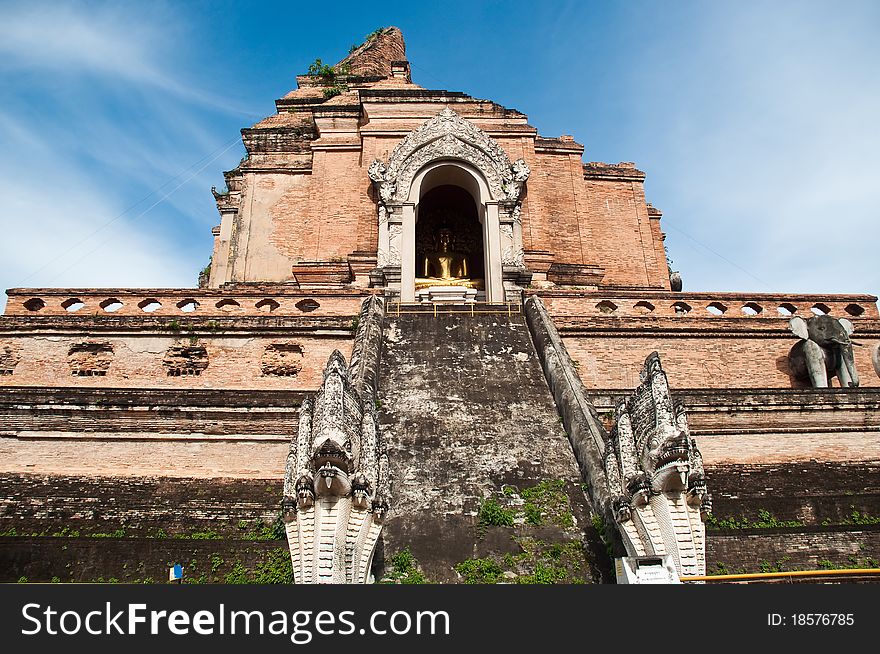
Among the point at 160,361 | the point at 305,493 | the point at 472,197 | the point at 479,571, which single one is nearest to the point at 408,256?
the point at 472,197

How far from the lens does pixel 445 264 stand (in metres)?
22.7

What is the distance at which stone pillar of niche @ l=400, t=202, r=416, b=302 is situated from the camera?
60.0 ft

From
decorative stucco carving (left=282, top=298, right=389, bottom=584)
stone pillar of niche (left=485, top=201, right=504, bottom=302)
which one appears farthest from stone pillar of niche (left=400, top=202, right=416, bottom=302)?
decorative stucco carving (left=282, top=298, right=389, bottom=584)

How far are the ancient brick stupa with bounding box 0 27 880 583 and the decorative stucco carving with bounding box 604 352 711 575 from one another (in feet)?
0.08

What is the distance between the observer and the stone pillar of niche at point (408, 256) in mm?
18297

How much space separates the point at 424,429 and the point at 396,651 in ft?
19.4

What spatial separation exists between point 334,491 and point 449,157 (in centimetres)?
1430

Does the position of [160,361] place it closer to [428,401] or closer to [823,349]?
[428,401]

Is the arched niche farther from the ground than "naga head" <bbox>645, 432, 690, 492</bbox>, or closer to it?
farther from the ground

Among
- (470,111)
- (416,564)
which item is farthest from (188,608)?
(470,111)

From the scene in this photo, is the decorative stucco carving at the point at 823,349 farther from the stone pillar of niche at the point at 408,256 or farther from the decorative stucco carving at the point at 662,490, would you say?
the stone pillar of niche at the point at 408,256

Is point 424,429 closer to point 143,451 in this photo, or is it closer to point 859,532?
point 143,451

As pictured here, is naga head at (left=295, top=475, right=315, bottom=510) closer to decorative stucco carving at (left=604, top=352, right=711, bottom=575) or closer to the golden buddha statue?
decorative stucco carving at (left=604, top=352, right=711, bottom=575)

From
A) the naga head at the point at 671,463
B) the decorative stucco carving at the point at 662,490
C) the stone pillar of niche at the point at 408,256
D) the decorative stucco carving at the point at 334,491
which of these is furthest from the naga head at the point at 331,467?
the stone pillar of niche at the point at 408,256
